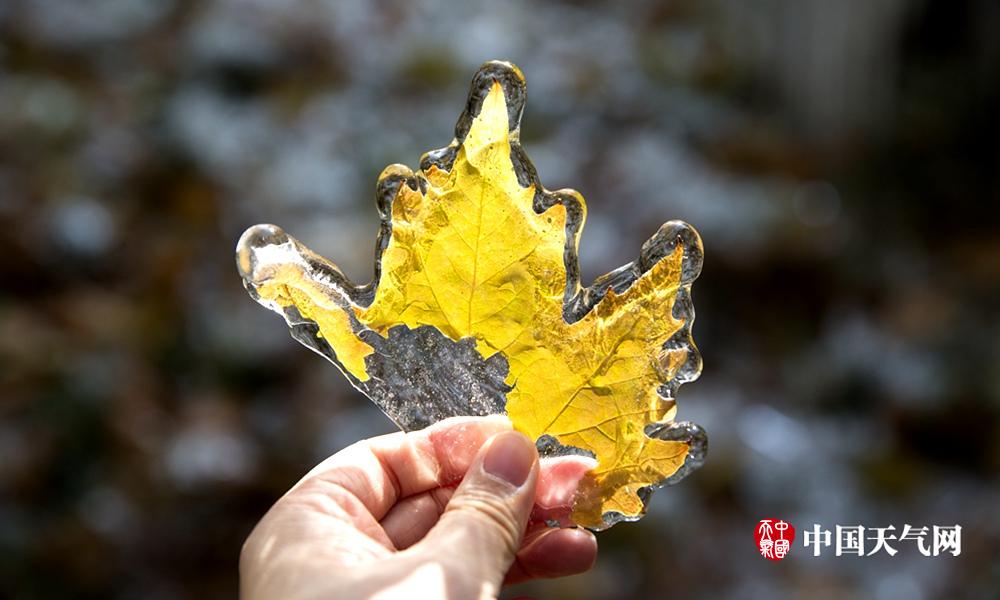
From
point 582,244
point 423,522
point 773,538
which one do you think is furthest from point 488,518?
point 582,244

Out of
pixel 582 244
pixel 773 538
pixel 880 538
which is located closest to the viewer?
pixel 773 538

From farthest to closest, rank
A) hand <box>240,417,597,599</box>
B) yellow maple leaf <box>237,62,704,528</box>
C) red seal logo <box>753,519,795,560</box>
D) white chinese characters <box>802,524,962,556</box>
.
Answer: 1. white chinese characters <box>802,524,962,556</box>
2. red seal logo <box>753,519,795,560</box>
3. yellow maple leaf <box>237,62,704,528</box>
4. hand <box>240,417,597,599</box>

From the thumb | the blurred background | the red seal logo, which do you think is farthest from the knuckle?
the blurred background

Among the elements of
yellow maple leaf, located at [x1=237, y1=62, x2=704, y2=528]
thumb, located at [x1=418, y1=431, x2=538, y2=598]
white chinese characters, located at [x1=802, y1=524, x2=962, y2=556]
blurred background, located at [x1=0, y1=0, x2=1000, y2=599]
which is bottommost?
thumb, located at [x1=418, y1=431, x2=538, y2=598]

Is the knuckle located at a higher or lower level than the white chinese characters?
lower

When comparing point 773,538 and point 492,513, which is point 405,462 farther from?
point 773,538

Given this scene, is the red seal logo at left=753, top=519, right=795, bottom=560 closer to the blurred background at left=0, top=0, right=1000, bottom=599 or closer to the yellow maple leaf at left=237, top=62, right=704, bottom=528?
the yellow maple leaf at left=237, top=62, right=704, bottom=528

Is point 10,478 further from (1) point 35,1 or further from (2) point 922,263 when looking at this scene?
(2) point 922,263
